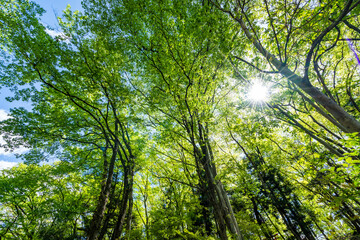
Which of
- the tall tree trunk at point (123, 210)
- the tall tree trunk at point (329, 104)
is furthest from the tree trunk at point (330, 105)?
the tall tree trunk at point (123, 210)

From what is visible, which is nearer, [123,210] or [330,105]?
[330,105]

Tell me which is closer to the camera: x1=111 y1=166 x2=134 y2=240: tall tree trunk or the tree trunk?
the tree trunk

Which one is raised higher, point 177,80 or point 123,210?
point 177,80

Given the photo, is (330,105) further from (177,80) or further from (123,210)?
(123,210)

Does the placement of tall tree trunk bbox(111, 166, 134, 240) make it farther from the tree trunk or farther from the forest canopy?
the tree trunk

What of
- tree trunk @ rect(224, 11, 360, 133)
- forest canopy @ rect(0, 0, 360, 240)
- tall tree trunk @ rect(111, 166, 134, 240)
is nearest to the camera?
tree trunk @ rect(224, 11, 360, 133)

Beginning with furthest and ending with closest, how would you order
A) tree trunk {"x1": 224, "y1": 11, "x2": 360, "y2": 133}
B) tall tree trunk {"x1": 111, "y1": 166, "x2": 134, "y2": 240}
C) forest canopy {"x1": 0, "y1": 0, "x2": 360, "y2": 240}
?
tall tree trunk {"x1": 111, "y1": 166, "x2": 134, "y2": 240} → forest canopy {"x1": 0, "y1": 0, "x2": 360, "y2": 240} → tree trunk {"x1": 224, "y1": 11, "x2": 360, "y2": 133}

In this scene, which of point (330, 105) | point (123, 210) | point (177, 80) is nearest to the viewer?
point (330, 105)

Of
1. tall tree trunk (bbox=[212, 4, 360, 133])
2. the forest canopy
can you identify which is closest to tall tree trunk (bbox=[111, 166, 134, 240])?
the forest canopy

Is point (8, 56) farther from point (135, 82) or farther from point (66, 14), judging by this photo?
point (135, 82)

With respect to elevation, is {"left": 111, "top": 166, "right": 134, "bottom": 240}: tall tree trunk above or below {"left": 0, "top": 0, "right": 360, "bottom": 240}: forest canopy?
below

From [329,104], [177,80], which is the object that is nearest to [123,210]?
[177,80]

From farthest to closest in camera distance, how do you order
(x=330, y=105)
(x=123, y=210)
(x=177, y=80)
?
1. (x=123, y=210)
2. (x=177, y=80)
3. (x=330, y=105)

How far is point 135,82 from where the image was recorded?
6.93 m
